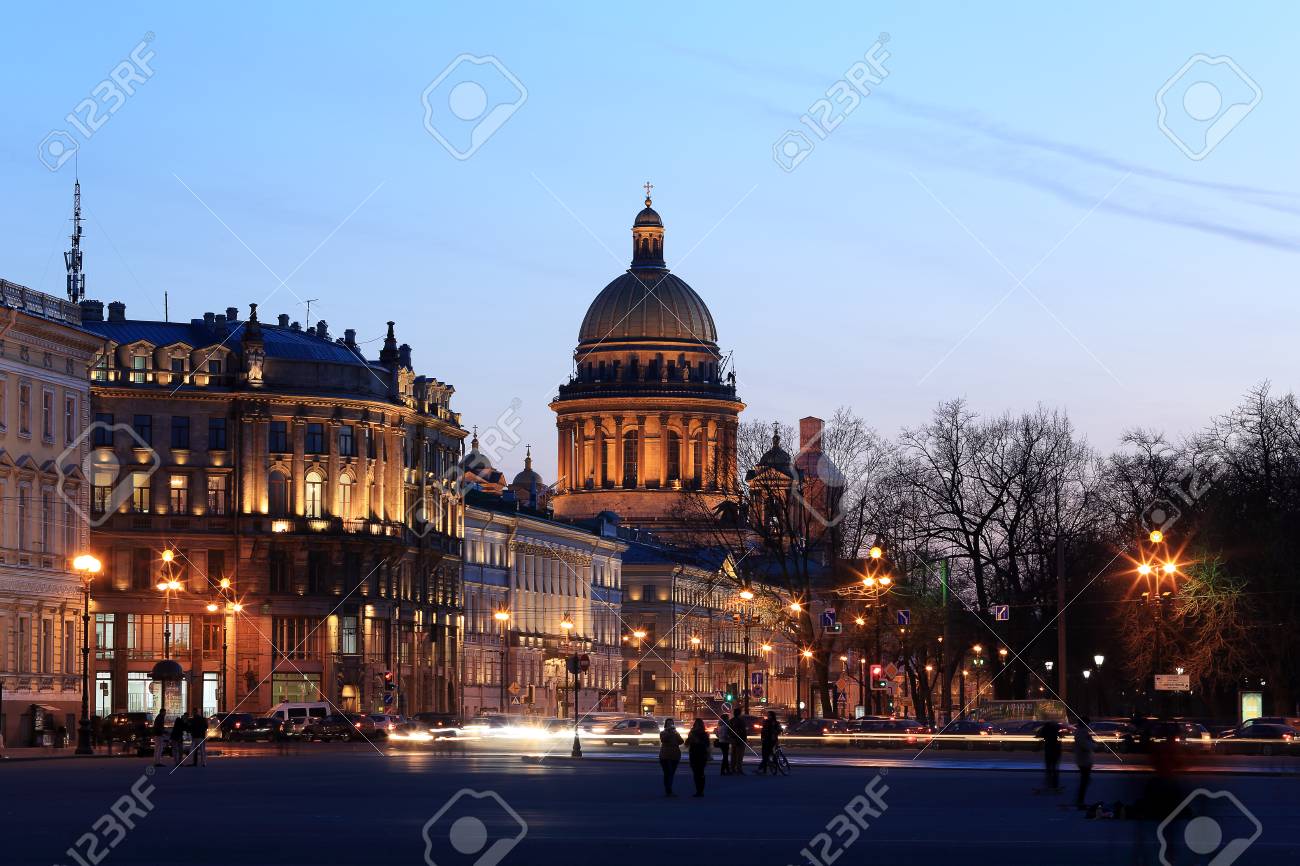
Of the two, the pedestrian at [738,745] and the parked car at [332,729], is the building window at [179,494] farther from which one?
the pedestrian at [738,745]

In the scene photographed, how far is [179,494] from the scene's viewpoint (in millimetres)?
130875

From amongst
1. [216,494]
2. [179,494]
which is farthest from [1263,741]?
[216,494]

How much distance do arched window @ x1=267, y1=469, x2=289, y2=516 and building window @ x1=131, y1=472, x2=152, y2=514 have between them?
673cm

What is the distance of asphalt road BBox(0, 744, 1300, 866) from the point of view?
31.0 metres

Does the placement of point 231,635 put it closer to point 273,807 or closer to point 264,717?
point 264,717

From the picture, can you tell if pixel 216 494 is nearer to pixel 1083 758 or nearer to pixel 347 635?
pixel 347 635

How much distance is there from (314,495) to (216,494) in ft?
19.5

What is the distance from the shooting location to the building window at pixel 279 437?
134125mm

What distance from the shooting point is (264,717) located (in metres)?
108

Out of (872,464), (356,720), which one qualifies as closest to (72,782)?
(356,720)

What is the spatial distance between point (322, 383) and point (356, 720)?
35042 millimetres

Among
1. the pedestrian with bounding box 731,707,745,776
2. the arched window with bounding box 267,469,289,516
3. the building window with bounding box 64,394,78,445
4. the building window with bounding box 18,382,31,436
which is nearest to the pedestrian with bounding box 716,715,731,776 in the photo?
the pedestrian with bounding box 731,707,745,776

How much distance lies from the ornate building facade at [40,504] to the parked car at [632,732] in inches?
807

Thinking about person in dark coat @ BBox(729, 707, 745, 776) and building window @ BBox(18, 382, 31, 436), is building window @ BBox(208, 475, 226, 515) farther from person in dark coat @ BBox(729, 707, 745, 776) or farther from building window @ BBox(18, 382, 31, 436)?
person in dark coat @ BBox(729, 707, 745, 776)
